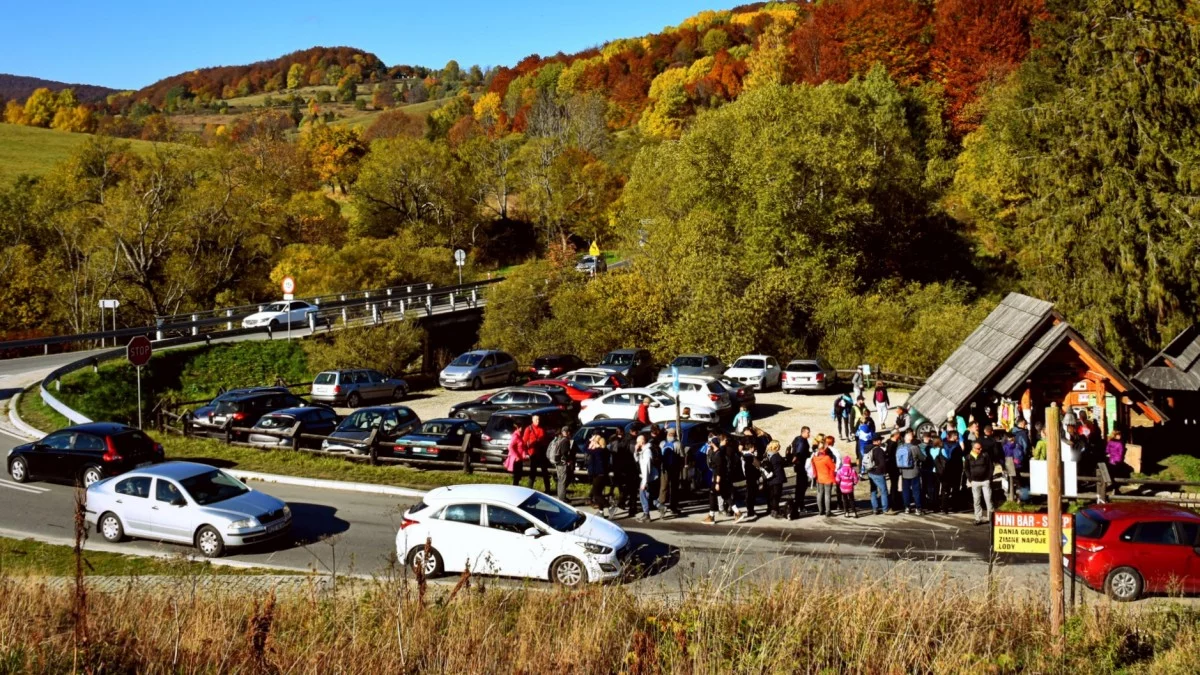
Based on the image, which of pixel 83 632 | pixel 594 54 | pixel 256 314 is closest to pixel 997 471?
pixel 83 632

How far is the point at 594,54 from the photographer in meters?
177

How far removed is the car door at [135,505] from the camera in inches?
704

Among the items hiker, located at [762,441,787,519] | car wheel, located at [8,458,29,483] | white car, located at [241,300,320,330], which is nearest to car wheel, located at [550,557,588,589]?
hiker, located at [762,441,787,519]

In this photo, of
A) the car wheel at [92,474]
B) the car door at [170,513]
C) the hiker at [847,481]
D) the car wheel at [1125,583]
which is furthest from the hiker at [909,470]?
the car wheel at [92,474]

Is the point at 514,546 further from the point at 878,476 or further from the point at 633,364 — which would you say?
the point at 633,364

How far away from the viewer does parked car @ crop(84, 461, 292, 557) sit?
17312 millimetres

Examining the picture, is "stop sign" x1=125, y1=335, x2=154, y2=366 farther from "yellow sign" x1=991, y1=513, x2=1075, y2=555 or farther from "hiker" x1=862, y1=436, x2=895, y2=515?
"yellow sign" x1=991, y1=513, x2=1075, y2=555

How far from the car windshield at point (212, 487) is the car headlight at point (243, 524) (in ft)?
2.67

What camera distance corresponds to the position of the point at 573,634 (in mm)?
9039

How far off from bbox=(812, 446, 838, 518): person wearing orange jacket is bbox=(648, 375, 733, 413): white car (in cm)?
1174

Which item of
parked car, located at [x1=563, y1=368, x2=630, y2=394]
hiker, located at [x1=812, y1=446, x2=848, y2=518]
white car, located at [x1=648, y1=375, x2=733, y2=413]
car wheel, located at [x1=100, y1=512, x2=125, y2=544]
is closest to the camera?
car wheel, located at [x1=100, y1=512, x2=125, y2=544]

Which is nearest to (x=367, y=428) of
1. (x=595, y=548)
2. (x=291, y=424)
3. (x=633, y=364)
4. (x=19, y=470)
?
(x=291, y=424)

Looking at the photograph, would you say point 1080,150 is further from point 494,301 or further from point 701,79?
point 701,79

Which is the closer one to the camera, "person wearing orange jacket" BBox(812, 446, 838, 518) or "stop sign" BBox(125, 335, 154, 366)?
"person wearing orange jacket" BBox(812, 446, 838, 518)
